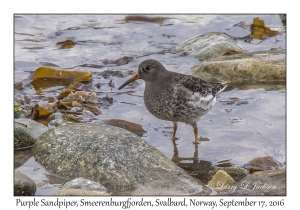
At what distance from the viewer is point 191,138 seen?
28.9 feet

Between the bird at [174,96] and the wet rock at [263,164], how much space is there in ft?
4.02

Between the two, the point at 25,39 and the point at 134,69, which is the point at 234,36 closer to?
the point at 134,69

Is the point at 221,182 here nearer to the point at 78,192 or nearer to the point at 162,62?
the point at 78,192

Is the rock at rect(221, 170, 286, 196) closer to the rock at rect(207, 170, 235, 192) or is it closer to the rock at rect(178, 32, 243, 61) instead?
the rock at rect(207, 170, 235, 192)

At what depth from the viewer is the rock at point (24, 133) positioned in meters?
7.53

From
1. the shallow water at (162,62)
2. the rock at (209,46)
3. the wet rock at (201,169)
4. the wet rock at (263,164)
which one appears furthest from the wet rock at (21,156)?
the rock at (209,46)

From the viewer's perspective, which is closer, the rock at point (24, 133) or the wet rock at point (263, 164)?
the wet rock at point (263, 164)

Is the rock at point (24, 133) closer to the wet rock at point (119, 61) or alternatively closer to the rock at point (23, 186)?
the rock at point (23, 186)

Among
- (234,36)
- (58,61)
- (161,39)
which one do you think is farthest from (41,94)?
(234,36)

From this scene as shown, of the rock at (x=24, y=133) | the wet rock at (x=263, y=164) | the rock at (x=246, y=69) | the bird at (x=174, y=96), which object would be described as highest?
the rock at (x=246, y=69)

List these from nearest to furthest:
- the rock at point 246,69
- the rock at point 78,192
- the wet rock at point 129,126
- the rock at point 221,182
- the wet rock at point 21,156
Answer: the rock at point 78,192 < the rock at point 221,182 < the wet rock at point 21,156 < the wet rock at point 129,126 < the rock at point 246,69

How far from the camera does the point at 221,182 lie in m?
6.66

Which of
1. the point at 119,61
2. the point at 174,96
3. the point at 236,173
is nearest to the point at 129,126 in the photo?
the point at 174,96

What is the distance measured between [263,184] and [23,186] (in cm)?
293
